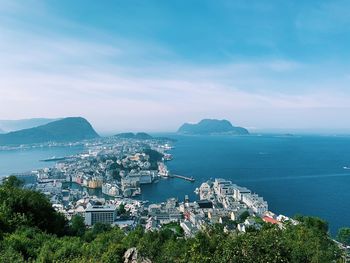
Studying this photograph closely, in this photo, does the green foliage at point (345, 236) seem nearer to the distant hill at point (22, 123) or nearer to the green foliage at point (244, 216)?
the green foliage at point (244, 216)

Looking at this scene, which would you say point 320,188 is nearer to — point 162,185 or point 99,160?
point 162,185

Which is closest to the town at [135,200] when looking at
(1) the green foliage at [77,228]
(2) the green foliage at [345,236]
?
(2) the green foliage at [345,236]

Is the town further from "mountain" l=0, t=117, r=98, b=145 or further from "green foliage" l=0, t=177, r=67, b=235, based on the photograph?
"mountain" l=0, t=117, r=98, b=145

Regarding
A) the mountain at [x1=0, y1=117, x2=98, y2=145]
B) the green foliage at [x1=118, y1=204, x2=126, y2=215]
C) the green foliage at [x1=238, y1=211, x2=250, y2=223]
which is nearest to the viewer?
the green foliage at [x1=238, y1=211, x2=250, y2=223]

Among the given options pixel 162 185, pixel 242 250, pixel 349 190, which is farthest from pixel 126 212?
pixel 242 250

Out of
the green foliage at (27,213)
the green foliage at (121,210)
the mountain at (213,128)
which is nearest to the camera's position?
the green foliage at (27,213)

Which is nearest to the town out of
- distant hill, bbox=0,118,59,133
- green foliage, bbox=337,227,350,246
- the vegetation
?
green foliage, bbox=337,227,350,246
